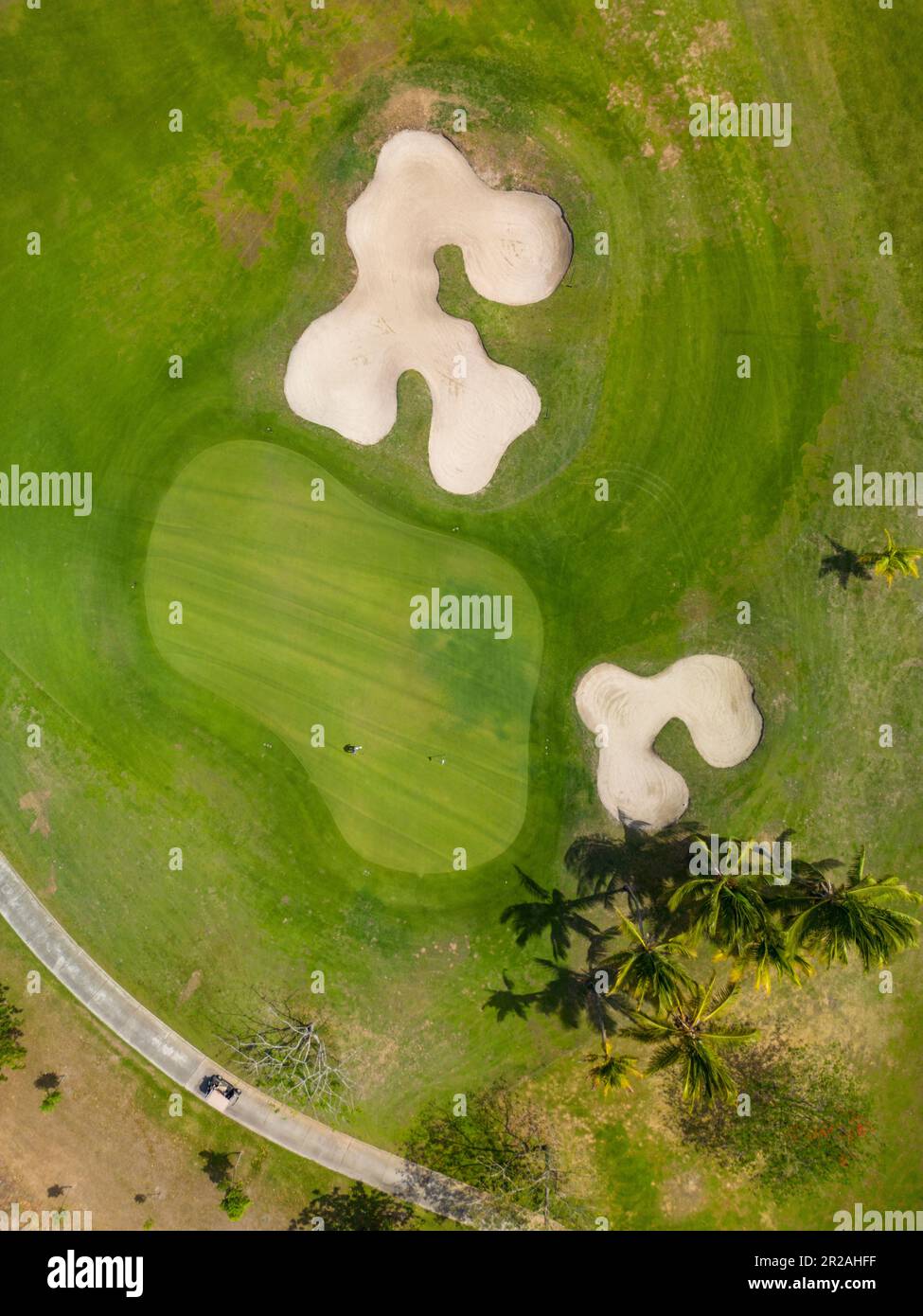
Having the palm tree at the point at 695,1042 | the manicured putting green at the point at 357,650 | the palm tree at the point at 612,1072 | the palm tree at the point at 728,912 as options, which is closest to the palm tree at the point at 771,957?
the palm tree at the point at 728,912

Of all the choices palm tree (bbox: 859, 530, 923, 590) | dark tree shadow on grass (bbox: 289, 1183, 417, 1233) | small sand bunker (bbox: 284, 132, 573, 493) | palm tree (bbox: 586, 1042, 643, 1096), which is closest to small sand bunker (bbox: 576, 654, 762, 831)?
palm tree (bbox: 859, 530, 923, 590)

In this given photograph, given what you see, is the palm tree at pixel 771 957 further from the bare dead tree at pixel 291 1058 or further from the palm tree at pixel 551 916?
the bare dead tree at pixel 291 1058

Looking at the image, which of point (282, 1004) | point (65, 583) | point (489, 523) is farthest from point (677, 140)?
point (282, 1004)

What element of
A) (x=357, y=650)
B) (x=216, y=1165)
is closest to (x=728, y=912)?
(x=357, y=650)

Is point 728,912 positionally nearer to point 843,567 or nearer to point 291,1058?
point 843,567

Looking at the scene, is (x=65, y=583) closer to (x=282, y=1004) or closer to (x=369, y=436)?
(x=369, y=436)

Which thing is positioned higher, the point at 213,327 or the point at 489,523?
the point at 213,327
